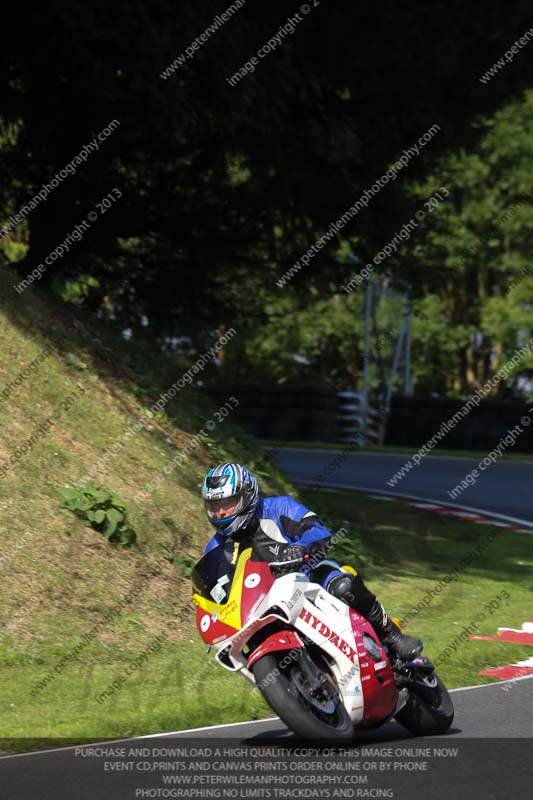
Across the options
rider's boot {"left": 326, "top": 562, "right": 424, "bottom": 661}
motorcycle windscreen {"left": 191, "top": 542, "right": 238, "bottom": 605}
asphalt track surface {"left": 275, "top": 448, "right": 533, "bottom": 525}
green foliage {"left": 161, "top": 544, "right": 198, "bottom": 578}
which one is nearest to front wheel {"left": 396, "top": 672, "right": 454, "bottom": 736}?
rider's boot {"left": 326, "top": 562, "right": 424, "bottom": 661}

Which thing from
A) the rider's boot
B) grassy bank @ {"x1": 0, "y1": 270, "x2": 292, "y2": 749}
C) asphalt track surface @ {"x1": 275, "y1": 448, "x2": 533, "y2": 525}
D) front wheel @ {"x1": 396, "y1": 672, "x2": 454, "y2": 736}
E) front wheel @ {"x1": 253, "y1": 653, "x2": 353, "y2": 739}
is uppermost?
asphalt track surface @ {"x1": 275, "y1": 448, "x2": 533, "y2": 525}

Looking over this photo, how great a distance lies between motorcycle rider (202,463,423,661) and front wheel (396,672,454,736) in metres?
0.21

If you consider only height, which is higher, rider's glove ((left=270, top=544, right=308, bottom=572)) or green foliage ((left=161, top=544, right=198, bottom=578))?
rider's glove ((left=270, top=544, right=308, bottom=572))

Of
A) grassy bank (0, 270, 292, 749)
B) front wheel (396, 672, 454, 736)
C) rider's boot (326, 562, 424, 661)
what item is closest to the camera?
rider's boot (326, 562, 424, 661)

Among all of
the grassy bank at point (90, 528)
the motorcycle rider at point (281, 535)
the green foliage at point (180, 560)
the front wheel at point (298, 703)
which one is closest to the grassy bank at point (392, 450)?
the grassy bank at point (90, 528)

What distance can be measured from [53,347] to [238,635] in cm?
818

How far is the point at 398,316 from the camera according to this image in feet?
156

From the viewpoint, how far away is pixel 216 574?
22.6 feet

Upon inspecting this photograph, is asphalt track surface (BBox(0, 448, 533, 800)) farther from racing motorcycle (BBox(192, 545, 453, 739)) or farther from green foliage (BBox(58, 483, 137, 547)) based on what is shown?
green foliage (BBox(58, 483, 137, 547))

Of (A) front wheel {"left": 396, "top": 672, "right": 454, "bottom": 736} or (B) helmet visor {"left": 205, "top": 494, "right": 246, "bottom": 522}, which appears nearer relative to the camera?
(B) helmet visor {"left": 205, "top": 494, "right": 246, "bottom": 522}

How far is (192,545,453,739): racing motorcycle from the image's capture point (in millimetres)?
6496

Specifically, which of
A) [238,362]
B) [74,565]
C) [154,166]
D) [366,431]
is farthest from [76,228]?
[238,362]

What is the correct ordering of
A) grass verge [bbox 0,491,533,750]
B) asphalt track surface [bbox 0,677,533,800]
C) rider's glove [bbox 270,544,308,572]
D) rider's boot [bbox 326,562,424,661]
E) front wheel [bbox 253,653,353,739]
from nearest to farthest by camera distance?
asphalt track surface [bbox 0,677,533,800]
front wheel [bbox 253,653,353,739]
rider's glove [bbox 270,544,308,572]
rider's boot [bbox 326,562,424,661]
grass verge [bbox 0,491,533,750]

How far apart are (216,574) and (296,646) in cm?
63
